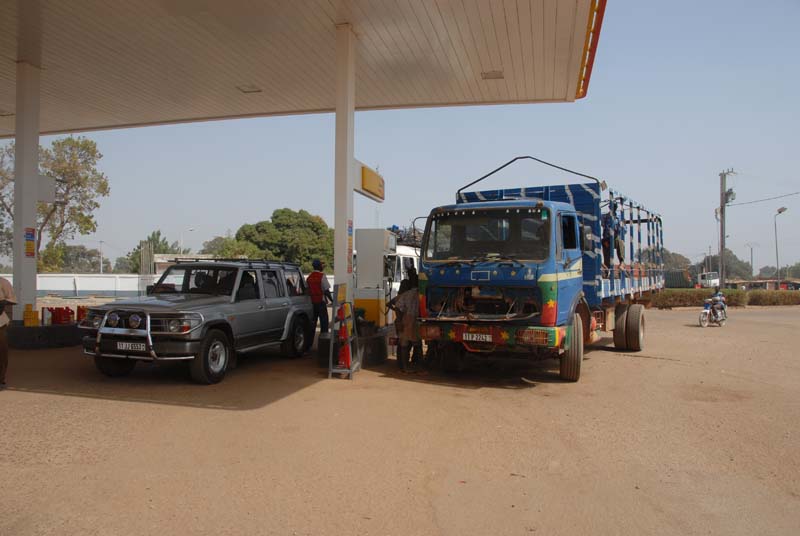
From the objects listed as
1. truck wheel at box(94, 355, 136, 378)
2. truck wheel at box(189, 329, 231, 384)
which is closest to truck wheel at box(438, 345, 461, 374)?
truck wheel at box(189, 329, 231, 384)

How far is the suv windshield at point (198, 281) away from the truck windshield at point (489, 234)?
3246 mm

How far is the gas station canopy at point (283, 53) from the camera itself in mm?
9336

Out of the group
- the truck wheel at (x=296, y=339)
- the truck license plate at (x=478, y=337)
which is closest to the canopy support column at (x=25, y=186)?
the truck wheel at (x=296, y=339)

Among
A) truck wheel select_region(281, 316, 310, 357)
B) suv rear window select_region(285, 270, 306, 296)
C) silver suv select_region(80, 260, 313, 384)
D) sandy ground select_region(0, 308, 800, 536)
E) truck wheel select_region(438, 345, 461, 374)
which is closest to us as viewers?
sandy ground select_region(0, 308, 800, 536)

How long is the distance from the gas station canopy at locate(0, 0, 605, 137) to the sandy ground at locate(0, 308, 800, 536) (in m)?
5.90

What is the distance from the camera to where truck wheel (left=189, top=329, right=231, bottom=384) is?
7930mm

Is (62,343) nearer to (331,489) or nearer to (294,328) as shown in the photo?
(294,328)

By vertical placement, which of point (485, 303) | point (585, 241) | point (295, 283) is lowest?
Result: point (485, 303)

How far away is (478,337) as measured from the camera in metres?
8.19

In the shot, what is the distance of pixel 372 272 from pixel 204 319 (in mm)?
A: 4127

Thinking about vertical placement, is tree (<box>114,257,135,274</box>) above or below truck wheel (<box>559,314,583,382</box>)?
above

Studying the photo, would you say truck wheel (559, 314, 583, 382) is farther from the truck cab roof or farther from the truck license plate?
the truck cab roof

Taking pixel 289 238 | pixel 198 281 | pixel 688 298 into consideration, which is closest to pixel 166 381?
pixel 198 281

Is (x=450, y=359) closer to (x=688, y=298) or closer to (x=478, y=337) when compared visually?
(x=478, y=337)
